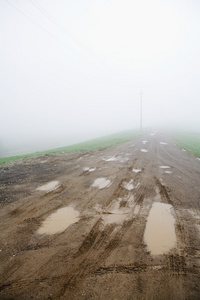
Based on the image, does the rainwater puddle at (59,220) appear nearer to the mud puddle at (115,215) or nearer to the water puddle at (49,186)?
the mud puddle at (115,215)

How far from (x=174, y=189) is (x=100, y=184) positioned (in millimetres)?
3628

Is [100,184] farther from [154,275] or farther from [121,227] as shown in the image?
[154,275]

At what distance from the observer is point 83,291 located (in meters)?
3.02

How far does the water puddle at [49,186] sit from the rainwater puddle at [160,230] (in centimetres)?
485

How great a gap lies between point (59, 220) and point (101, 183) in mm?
3350

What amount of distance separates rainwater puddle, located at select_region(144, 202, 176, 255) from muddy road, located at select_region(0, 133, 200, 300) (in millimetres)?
10

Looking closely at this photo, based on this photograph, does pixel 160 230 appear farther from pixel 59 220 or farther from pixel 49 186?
pixel 49 186

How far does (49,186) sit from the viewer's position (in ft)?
26.9

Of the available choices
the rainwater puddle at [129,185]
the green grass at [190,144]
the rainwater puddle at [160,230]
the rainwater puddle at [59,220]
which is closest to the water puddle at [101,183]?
the rainwater puddle at [129,185]

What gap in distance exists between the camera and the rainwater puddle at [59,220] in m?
4.93

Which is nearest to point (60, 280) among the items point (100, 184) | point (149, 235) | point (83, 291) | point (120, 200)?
point (83, 291)

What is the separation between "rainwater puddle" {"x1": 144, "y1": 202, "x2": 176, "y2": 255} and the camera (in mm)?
4211

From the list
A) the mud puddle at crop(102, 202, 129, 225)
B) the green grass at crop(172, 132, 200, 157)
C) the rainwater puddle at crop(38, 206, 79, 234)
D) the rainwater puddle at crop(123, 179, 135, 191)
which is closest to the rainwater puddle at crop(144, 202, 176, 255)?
the mud puddle at crop(102, 202, 129, 225)

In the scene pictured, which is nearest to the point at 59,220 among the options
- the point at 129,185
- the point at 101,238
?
the point at 101,238
